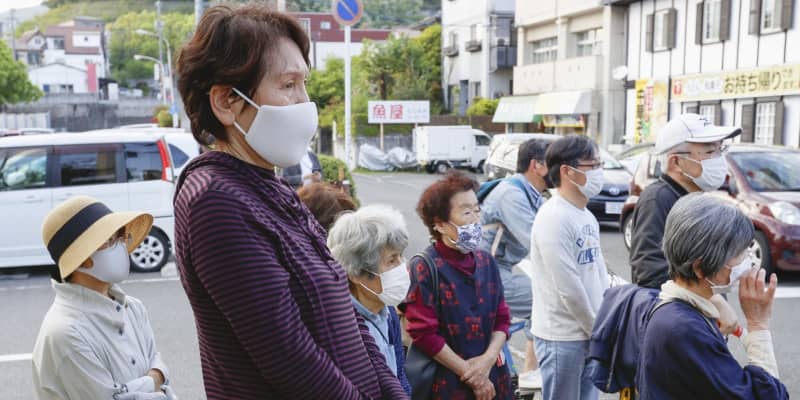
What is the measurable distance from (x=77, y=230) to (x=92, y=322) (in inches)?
15.3

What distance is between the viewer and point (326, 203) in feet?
11.6

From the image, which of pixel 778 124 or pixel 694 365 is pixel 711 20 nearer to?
pixel 778 124

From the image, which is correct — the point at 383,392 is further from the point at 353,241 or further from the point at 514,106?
the point at 514,106

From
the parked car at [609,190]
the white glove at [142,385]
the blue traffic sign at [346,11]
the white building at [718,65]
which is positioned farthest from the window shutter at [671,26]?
the white glove at [142,385]

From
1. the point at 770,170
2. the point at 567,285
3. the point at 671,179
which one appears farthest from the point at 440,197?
the point at 770,170

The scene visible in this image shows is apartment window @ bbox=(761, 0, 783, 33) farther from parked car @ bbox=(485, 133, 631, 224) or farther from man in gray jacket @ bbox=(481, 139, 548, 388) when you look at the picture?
man in gray jacket @ bbox=(481, 139, 548, 388)

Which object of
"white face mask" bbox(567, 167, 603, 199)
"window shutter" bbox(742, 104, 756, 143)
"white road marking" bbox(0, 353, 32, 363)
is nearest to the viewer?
"white face mask" bbox(567, 167, 603, 199)

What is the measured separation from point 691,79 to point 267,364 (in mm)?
24116

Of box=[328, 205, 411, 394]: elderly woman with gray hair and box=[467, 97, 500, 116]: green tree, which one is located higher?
box=[467, 97, 500, 116]: green tree

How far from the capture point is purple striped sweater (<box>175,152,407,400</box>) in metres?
1.48

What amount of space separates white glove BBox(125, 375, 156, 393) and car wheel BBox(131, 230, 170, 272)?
24.2ft

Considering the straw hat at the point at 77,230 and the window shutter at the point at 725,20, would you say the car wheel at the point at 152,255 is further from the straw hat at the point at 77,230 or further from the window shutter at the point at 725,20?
the window shutter at the point at 725,20

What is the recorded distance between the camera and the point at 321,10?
77.4 metres

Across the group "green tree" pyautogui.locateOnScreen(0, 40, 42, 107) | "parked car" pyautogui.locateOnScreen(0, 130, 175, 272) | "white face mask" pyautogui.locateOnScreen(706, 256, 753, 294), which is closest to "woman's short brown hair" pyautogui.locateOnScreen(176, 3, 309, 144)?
"white face mask" pyautogui.locateOnScreen(706, 256, 753, 294)
